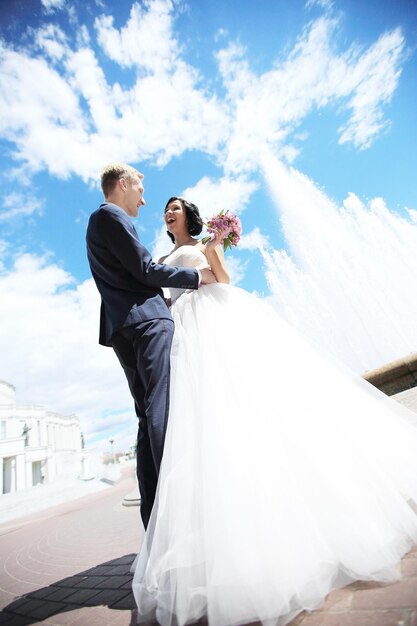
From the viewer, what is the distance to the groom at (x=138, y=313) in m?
2.05

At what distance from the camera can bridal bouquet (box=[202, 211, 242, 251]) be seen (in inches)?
114

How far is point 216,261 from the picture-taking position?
8.93 ft

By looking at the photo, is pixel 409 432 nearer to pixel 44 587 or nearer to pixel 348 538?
pixel 348 538

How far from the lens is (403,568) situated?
53.6 inches

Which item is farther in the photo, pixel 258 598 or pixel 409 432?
pixel 409 432

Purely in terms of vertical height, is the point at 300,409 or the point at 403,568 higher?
the point at 300,409

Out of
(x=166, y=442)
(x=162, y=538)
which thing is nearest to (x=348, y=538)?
(x=162, y=538)

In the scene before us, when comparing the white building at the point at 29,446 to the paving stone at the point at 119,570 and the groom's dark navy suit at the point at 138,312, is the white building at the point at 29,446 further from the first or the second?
the groom's dark navy suit at the point at 138,312

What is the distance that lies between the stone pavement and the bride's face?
115 inches

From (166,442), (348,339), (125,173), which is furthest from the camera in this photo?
(348,339)

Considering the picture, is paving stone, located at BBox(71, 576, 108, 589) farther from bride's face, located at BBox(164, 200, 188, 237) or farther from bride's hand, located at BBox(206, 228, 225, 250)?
bride's face, located at BBox(164, 200, 188, 237)

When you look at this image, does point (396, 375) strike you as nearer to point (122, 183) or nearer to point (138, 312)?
point (138, 312)

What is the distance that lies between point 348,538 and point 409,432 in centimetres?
95

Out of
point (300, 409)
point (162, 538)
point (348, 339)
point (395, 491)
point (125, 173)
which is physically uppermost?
point (348, 339)
